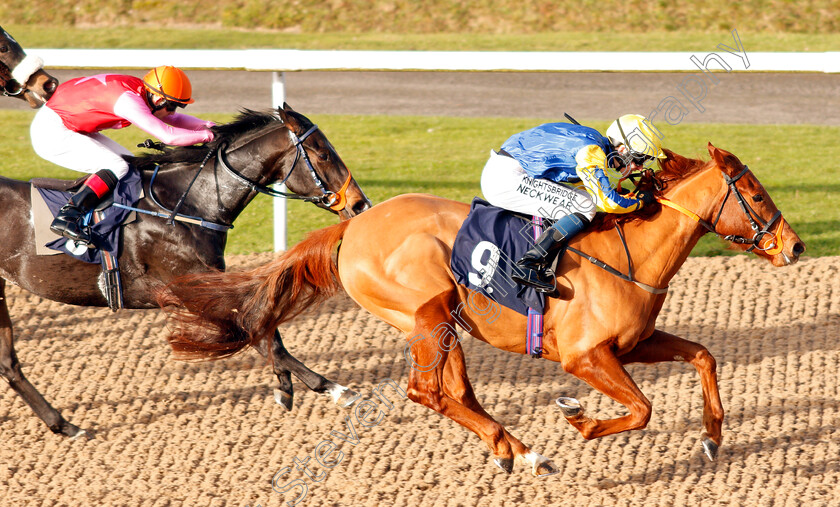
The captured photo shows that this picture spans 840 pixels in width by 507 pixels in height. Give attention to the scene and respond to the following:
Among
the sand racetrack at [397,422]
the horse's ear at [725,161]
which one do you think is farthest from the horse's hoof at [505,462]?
the horse's ear at [725,161]

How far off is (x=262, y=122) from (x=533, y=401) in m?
2.01

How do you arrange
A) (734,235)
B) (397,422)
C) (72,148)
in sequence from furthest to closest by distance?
1. (397,422)
2. (72,148)
3. (734,235)

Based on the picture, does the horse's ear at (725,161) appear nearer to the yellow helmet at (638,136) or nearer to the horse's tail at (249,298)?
the yellow helmet at (638,136)

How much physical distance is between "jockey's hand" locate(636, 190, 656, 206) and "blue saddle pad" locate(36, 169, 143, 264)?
2.35 meters

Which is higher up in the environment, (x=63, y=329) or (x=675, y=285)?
(x=63, y=329)

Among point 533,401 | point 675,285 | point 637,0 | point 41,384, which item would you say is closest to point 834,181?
point 675,285

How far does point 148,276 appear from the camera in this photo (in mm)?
4574

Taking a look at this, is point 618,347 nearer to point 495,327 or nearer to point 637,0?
point 495,327

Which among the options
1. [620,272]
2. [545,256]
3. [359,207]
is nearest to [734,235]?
[620,272]

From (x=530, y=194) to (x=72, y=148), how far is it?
225 centimetres

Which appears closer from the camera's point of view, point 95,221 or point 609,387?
point 609,387

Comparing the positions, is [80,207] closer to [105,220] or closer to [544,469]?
[105,220]

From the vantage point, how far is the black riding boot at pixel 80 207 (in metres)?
4.29

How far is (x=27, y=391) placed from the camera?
15.2ft
